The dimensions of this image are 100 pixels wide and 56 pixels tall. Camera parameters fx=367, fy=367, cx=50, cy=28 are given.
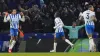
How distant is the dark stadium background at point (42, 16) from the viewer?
58.2 ft

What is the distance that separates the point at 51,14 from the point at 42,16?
2.07 feet

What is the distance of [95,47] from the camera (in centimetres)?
1694

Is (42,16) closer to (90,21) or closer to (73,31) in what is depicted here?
(73,31)

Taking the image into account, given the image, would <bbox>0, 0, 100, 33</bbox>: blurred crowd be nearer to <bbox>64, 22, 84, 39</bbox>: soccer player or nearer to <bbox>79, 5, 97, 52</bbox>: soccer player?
<bbox>64, 22, 84, 39</bbox>: soccer player

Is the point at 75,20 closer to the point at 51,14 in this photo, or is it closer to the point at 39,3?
the point at 51,14

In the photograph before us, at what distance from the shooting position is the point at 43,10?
21.8 metres

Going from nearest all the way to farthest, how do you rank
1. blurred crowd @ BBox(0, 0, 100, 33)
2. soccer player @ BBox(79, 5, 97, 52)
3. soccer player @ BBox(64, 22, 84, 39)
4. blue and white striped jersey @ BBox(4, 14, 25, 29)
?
soccer player @ BBox(79, 5, 97, 52), blue and white striped jersey @ BBox(4, 14, 25, 29), soccer player @ BBox(64, 22, 84, 39), blurred crowd @ BBox(0, 0, 100, 33)

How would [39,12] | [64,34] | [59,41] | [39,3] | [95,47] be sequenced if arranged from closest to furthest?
[95,47]
[59,41]
[64,34]
[39,12]
[39,3]

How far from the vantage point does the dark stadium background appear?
17.7 metres

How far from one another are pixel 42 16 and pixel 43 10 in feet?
2.05

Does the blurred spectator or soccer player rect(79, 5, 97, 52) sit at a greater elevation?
the blurred spectator

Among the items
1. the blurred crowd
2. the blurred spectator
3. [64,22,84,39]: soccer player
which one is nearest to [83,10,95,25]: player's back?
[64,22,84,39]: soccer player

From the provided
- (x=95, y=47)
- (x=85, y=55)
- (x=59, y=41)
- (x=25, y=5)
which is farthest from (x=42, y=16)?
(x=85, y=55)

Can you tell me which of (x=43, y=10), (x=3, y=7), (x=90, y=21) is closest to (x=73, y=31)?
(x=90, y=21)
